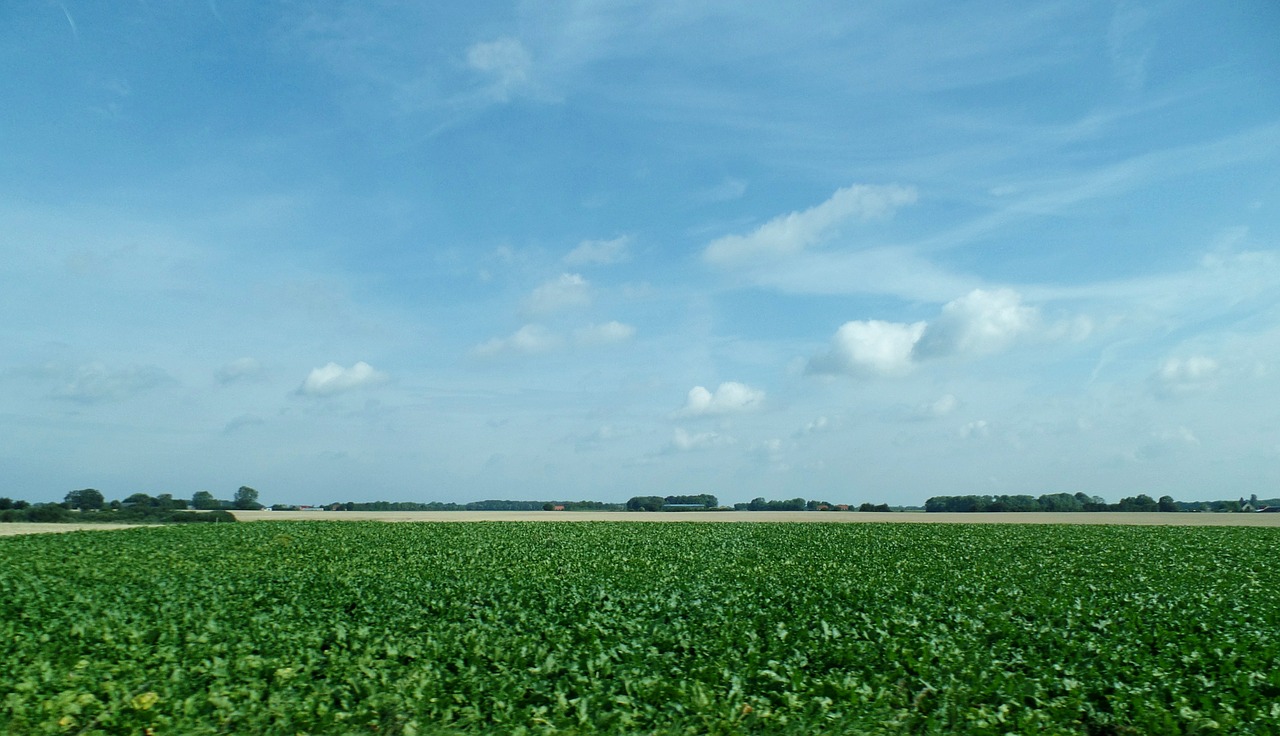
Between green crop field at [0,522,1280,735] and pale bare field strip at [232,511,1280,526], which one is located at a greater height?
green crop field at [0,522,1280,735]

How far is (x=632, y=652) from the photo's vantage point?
11984mm

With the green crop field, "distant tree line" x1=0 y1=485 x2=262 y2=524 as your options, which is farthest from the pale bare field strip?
the green crop field

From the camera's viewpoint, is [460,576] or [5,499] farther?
[5,499]

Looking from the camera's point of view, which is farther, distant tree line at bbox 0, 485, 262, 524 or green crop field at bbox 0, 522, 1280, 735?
distant tree line at bbox 0, 485, 262, 524

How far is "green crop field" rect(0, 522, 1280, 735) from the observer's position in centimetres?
973

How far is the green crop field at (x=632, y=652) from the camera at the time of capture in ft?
31.9

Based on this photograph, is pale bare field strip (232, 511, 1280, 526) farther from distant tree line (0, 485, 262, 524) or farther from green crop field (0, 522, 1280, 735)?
green crop field (0, 522, 1280, 735)

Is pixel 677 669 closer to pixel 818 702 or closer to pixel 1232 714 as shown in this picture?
pixel 818 702

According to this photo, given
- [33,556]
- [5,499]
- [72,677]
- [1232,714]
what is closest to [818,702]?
[1232,714]

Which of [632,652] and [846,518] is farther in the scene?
[846,518]

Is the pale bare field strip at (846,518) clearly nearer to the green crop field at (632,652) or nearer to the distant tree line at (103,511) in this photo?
the distant tree line at (103,511)

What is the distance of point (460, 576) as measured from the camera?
22.4 meters

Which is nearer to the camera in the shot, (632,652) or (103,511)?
(632,652)

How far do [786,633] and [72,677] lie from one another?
11222 millimetres
